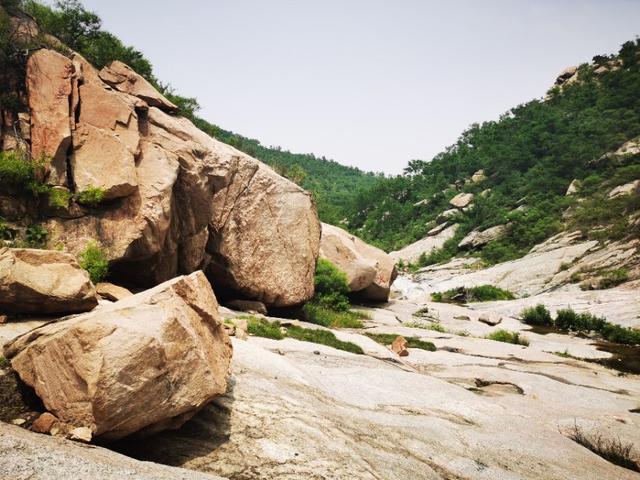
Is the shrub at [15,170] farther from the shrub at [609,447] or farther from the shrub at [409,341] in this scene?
the shrub at [609,447]

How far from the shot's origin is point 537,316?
95.2ft

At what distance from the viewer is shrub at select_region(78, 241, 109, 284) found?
12266 millimetres

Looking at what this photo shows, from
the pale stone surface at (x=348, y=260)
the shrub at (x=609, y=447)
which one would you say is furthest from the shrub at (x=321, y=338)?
the pale stone surface at (x=348, y=260)

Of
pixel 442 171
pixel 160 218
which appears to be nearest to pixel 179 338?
pixel 160 218

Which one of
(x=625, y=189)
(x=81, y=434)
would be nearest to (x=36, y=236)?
(x=81, y=434)

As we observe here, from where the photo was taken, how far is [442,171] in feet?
356

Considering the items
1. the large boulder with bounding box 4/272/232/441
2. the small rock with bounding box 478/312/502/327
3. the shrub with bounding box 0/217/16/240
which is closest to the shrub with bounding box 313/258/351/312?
the small rock with bounding box 478/312/502/327

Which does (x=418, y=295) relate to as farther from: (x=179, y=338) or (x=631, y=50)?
(x=631, y=50)

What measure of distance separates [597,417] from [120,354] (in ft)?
38.5

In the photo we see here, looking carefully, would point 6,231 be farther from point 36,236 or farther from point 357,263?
point 357,263

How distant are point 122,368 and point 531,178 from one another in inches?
3362

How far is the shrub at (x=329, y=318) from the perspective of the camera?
21922 mm

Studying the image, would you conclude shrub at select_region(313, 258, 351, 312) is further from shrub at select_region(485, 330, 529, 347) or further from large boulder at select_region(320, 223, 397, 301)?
shrub at select_region(485, 330, 529, 347)

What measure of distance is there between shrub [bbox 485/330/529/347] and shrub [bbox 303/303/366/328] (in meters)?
7.94
